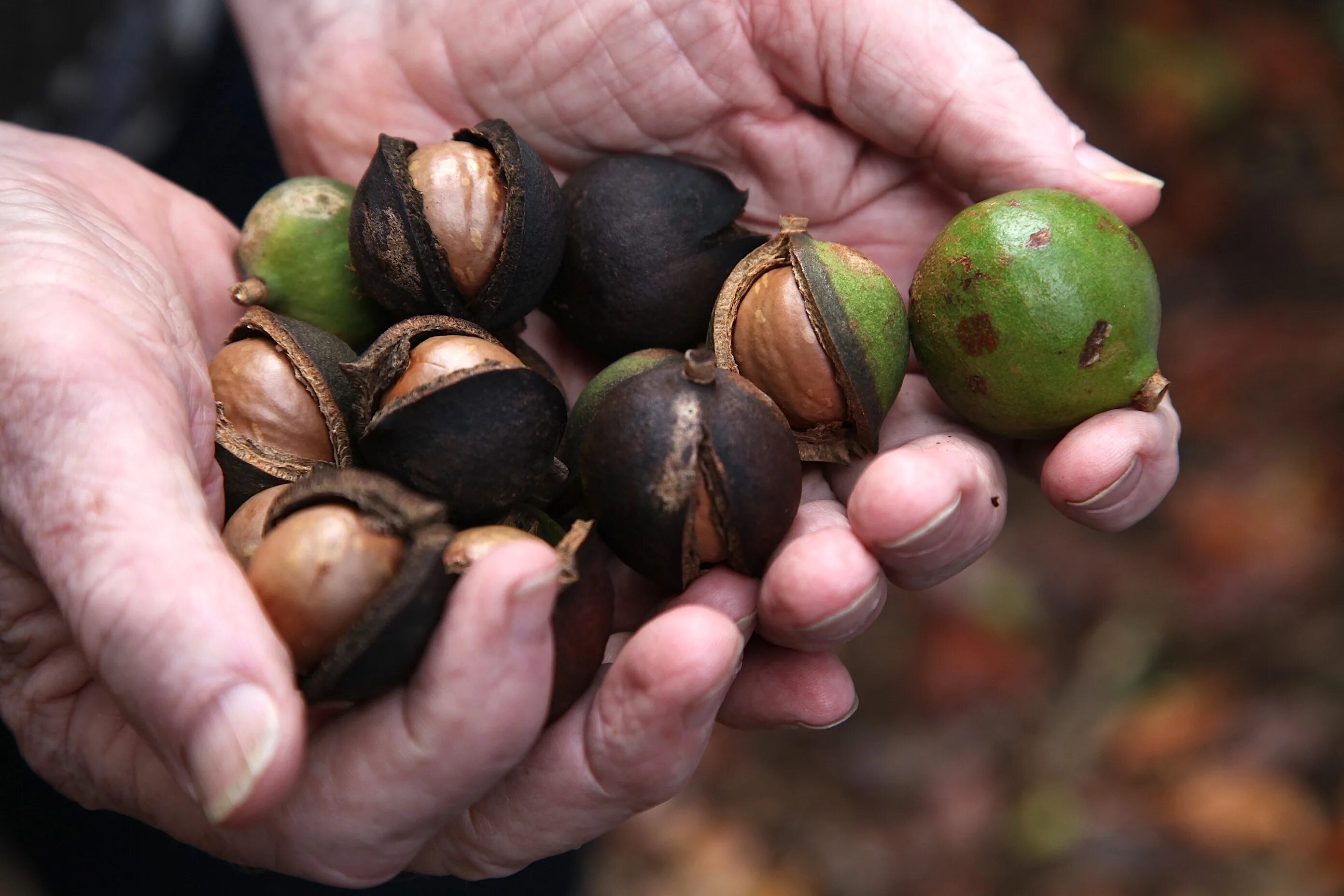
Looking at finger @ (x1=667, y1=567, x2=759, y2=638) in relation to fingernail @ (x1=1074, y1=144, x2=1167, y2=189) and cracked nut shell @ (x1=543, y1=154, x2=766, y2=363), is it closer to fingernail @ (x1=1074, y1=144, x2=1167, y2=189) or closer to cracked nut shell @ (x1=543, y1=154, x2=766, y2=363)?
cracked nut shell @ (x1=543, y1=154, x2=766, y2=363)

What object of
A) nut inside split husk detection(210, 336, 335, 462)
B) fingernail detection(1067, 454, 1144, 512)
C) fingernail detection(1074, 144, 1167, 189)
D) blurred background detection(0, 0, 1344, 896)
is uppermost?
fingernail detection(1074, 144, 1167, 189)

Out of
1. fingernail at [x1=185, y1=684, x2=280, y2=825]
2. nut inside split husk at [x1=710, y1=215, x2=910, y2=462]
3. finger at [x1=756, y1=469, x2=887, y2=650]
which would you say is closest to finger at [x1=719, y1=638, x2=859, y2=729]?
finger at [x1=756, y1=469, x2=887, y2=650]

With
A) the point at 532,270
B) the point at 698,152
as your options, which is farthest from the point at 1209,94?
the point at 532,270

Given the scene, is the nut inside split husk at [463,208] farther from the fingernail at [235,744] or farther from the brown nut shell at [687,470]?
the fingernail at [235,744]

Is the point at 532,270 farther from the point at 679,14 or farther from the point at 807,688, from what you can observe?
the point at 807,688

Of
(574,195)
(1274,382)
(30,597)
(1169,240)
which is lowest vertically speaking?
(1274,382)

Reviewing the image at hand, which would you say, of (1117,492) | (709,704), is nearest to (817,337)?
(1117,492)

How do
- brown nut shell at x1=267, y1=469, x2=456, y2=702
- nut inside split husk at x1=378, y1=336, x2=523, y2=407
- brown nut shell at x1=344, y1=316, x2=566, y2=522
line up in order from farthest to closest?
1. nut inside split husk at x1=378, y1=336, x2=523, y2=407
2. brown nut shell at x1=344, y1=316, x2=566, y2=522
3. brown nut shell at x1=267, y1=469, x2=456, y2=702
